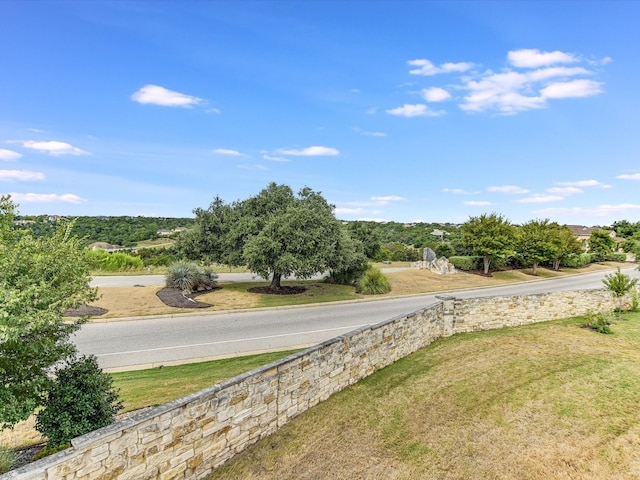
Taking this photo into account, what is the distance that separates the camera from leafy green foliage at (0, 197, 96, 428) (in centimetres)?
470

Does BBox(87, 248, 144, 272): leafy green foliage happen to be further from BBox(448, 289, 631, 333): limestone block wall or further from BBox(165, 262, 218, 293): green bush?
BBox(448, 289, 631, 333): limestone block wall

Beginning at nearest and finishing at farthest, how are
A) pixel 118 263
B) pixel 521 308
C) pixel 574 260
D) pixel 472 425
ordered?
pixel 472 425, pixel 521 308, pixel 118 263, pixel 574 260

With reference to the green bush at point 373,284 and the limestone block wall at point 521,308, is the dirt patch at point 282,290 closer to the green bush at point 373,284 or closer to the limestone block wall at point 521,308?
the green bush at point 373,284

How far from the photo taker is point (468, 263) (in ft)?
117

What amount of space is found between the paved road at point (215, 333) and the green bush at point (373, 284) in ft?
11.6

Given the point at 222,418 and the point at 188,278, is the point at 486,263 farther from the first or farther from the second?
the point at 222,418

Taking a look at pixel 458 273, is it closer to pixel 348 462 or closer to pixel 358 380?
pixel 358 380

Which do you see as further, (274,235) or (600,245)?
(600,245)

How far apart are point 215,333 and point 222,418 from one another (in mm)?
8512

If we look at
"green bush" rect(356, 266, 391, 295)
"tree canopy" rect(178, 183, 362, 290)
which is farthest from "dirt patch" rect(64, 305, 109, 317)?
"green bush" rect(356, 266, 391, 295)

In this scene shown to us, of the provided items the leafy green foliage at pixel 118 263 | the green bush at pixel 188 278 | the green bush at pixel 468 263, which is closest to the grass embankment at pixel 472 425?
the green bush at pixel 188 278

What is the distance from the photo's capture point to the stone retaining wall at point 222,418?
427cm

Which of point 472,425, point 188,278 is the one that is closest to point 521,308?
point 472,425

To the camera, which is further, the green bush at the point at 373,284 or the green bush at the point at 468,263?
the green bush at the point at 468,263
